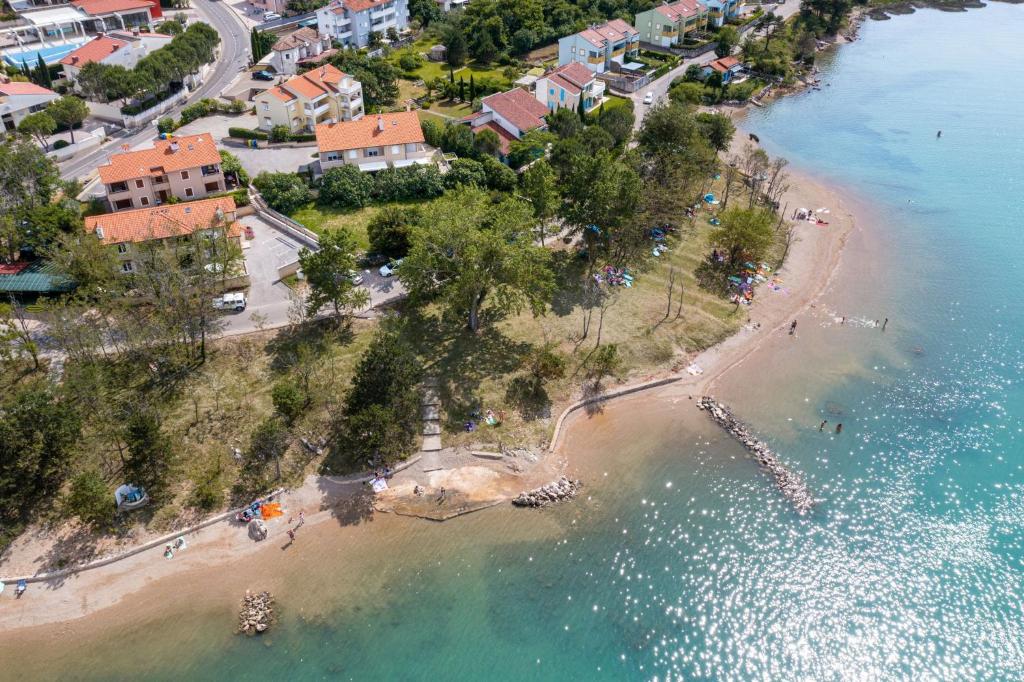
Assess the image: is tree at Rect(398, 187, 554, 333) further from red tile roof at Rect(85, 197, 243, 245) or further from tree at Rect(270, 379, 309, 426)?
red tile roof at Rect(85, 197, 243, 245)

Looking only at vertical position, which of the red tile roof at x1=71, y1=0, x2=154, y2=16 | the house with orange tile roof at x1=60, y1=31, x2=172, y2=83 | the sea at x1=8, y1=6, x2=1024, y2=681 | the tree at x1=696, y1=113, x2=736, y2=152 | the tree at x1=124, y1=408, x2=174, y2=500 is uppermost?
the red tile roof at x1=71, y1=0, x2=154, y2=16

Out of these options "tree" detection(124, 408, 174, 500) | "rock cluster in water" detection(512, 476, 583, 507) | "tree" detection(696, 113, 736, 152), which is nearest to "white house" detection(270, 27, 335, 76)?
"tree" detection(696, 113, 736, 152)

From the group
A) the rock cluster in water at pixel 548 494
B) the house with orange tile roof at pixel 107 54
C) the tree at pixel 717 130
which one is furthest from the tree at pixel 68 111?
the tree at pixel 717 130

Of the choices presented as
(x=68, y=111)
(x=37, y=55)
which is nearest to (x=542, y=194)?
(x=68, y=111)

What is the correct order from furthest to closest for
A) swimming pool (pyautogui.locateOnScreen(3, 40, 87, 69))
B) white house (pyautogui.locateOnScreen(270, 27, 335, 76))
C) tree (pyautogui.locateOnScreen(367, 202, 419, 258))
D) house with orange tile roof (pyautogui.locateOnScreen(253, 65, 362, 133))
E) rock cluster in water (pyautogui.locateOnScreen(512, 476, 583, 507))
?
white house (pyautogui.locateOnScreen(270, 27, 335, 76)), swimming pool (pyautogui.locateOnScreen(3, 40, 87, 69)), house with orange tile roof (pyautogui.locateOnScreen(253, 65, 362, 133)), tree (pyautogui.locateOnScreen(367, 202, 419, 258)), rock cluster in water (pyautogui.locateOnScreen(512, 476, 583, 507))

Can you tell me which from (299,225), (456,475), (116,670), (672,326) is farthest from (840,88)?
(116,670)
